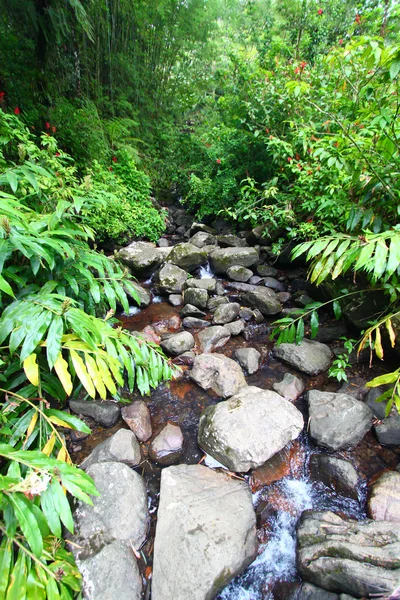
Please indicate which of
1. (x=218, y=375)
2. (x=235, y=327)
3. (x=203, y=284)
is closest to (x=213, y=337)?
(x=235, y=327)

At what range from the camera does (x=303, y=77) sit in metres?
4.99

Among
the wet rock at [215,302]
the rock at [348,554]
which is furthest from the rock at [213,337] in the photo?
the rock at [348,554]

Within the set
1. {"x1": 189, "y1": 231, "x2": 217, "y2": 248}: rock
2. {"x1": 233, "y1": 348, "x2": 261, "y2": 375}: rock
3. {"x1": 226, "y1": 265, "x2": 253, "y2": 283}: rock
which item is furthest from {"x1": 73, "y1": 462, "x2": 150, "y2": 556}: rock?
{"x1": 189, "y1": 231, "x2": 217, "y2": 248}: rock

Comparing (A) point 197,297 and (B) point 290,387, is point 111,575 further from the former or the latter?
(A) point 197,297

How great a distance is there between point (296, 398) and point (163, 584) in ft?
6.44

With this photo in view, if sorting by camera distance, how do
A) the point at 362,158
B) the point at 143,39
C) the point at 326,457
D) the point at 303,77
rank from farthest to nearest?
the point at 143,39 → the point at 303,77 → the point at 362,158 → the point at 326,457

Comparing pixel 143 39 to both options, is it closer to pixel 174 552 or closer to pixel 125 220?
pixel 125 220

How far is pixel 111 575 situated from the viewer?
1638 millimetres

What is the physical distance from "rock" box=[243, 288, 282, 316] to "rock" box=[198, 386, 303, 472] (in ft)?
5.68


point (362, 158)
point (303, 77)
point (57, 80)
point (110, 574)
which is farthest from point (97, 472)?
point (57, 80)

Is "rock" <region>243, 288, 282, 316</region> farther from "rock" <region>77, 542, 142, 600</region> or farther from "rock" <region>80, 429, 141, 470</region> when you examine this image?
"rock" <region>77, 542, 142, 600</region>

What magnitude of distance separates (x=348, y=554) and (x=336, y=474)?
27.3 inches

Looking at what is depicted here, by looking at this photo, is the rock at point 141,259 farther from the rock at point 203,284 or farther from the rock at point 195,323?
the rock at point 195,323

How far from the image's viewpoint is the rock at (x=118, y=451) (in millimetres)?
2273
